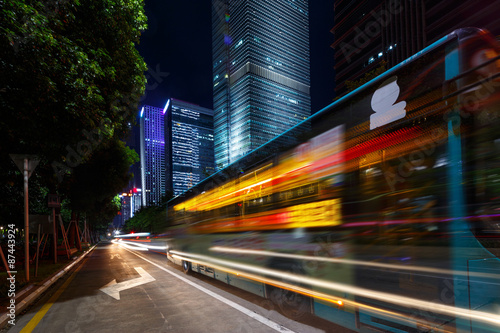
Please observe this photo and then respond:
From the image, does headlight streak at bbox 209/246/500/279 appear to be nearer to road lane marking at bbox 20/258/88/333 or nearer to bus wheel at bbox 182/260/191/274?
road lane marking at bbox 20/258/88/333

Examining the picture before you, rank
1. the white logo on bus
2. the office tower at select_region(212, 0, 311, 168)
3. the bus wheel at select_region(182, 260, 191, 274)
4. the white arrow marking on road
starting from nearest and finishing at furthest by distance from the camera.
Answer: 1. the white logo on bus
2. the white arrow marking on road
3. the bus wheel at select_region(182, 260, 191, 274)
4. the office tower at select_region(212, 0, 311, 168)

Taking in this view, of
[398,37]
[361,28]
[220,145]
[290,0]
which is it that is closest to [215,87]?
[220,145]

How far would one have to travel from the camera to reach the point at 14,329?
5211mm

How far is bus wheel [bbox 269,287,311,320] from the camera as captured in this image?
4.64m

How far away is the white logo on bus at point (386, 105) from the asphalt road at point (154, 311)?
3.26 metres

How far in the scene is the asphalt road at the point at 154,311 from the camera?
196 inches

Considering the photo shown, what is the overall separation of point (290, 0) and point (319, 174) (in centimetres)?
17270

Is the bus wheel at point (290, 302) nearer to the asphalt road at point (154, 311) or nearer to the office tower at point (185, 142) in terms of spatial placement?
the asphalt road at point (154, 311)

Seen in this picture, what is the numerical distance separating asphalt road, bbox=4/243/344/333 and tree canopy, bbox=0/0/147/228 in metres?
3.89

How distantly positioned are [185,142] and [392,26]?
140668mm

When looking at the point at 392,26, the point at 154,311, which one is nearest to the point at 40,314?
the point at 154,311

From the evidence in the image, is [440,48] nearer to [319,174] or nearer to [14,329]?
Answer: [319,174]

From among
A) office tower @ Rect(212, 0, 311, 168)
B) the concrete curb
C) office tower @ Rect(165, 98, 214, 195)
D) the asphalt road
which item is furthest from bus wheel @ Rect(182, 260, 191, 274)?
office tower @ Rect(165, 98, 214, 195)

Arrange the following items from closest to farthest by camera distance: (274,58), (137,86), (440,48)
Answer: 1. (440,48)
2. (137,86)
3. (274,58)
